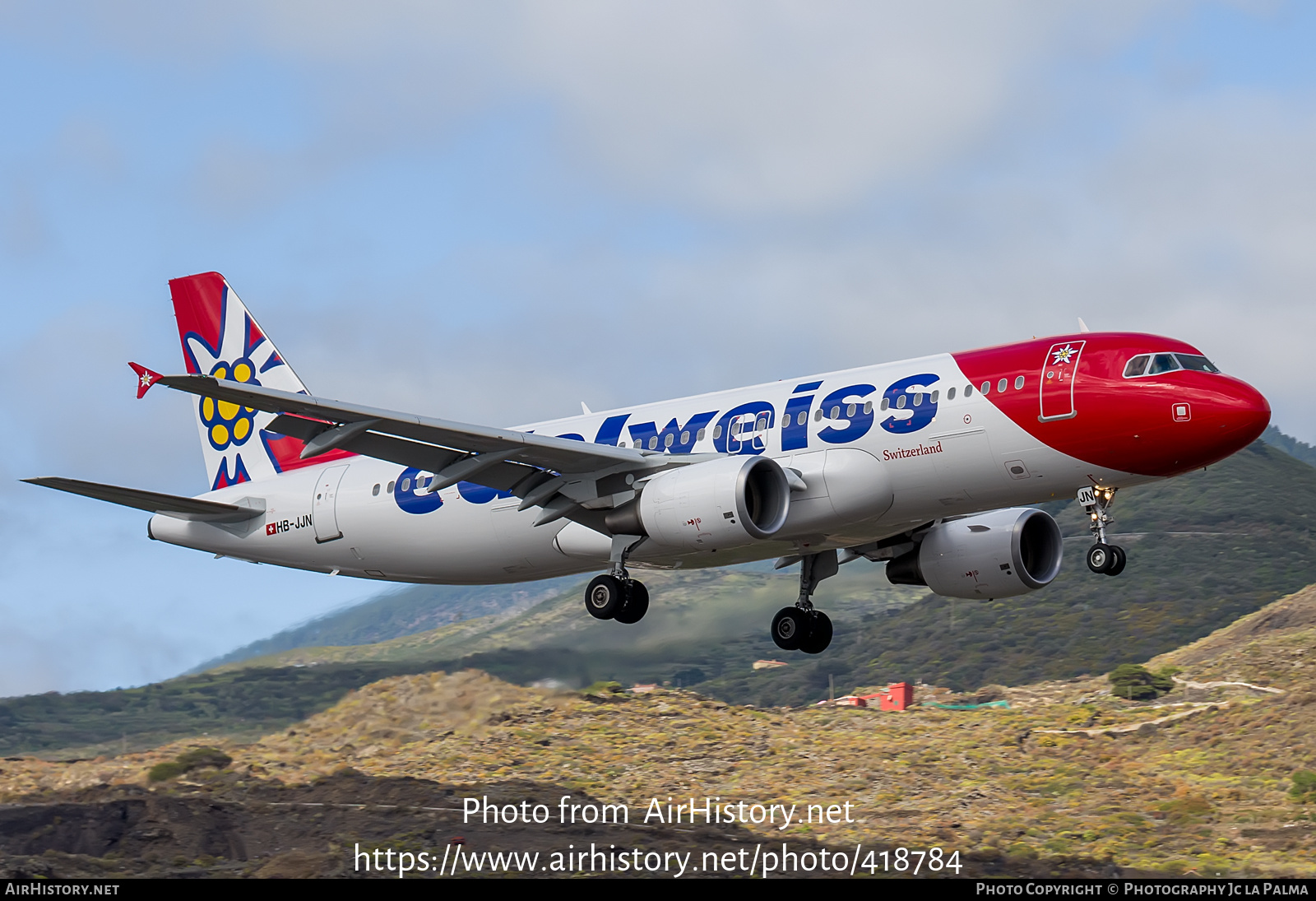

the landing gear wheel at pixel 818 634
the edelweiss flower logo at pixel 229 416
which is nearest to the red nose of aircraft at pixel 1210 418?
the landing gear wheel at pixel 818 634

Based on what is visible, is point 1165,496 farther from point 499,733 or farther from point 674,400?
point 674,400

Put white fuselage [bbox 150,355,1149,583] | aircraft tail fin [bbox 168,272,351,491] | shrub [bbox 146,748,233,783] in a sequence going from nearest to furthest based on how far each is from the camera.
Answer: white fuselage [bbox 150,355,1149,583], aircraft tail fin [bbox 168,272,351,491], shrub [bbox 146,748,233,783]

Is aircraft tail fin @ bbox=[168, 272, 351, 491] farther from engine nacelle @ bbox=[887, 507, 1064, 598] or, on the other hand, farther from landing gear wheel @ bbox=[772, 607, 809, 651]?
engine nacelle @ bbox=[887, 507, 1064, 598]

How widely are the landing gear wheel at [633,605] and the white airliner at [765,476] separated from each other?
5 cm

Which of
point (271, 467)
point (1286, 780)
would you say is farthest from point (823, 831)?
point (271, 467)

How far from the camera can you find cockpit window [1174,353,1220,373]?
26000 millimetres

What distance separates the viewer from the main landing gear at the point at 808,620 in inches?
1314

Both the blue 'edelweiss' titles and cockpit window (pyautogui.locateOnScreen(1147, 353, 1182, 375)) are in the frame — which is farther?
the blue 'edelweiss' titles

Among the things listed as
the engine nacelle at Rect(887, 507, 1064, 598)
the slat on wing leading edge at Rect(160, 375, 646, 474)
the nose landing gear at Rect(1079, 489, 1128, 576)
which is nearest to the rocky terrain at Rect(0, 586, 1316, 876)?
the engine nacelle at Rect(887, 507, 1064, 598)

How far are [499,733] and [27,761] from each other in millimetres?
23560

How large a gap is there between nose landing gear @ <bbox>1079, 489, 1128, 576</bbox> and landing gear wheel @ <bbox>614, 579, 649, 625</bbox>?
856cm

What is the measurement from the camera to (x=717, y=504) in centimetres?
2705

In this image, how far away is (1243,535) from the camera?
113 metres

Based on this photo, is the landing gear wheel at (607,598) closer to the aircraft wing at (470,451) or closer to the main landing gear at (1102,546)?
the aircraft wing at (470,451)
